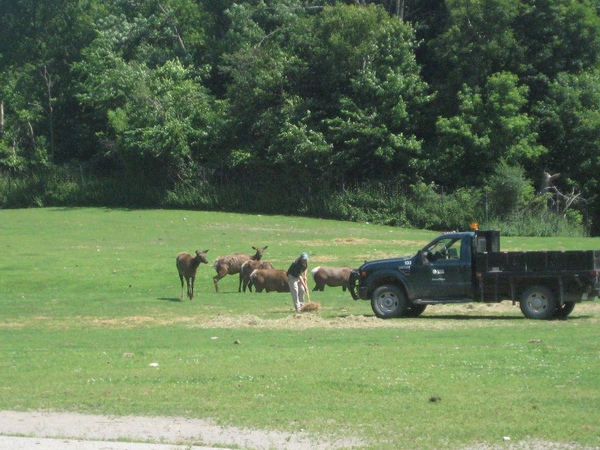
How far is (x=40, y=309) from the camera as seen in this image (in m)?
25.6

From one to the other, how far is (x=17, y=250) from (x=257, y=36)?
2955 centimetres

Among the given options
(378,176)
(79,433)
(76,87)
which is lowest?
(79,433)

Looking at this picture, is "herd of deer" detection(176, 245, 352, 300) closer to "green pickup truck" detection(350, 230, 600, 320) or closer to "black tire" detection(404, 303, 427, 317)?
"black tire" detection(404, 303, 427, 317)

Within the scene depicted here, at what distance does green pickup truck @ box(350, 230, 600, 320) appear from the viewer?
21656 millimetres

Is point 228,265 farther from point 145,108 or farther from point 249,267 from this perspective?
point 145,108

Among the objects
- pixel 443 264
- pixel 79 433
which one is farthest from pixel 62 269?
pixel 79 433

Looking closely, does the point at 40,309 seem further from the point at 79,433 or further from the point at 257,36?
the point at 257,36

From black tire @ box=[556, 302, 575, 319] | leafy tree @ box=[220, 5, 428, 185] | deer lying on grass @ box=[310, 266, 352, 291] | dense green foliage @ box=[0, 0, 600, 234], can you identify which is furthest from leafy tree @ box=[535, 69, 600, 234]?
black tire @ box=[556, 302, 575, 319]

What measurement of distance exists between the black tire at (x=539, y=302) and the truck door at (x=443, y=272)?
129 centimetres

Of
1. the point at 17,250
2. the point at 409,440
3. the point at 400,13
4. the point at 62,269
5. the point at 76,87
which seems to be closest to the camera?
the point at 409,440

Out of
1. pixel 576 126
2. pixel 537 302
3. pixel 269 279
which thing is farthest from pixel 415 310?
pixel 576 126

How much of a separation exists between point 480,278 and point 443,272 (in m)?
0.85

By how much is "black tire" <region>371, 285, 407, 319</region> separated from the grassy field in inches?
18.1

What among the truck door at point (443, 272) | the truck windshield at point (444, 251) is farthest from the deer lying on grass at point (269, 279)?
the truck windshield at point (444, 251)
